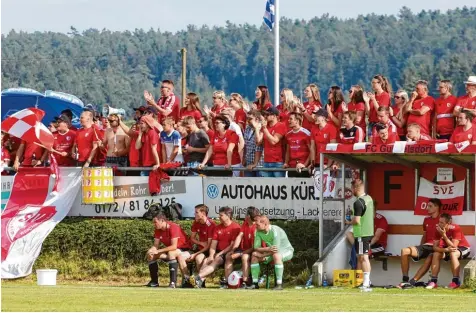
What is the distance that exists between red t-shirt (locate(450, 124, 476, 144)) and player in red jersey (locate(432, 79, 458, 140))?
0.61 meters

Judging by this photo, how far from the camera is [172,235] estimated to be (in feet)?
82.5

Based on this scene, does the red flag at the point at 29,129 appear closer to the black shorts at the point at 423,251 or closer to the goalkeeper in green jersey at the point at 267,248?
the goalkeeper in green jersey at the point at 267,248

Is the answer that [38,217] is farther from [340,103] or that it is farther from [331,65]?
[331,65]

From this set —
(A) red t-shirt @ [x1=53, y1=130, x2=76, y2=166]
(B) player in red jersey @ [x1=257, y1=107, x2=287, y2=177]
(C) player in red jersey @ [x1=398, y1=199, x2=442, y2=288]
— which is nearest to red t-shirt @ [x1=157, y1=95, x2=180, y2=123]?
(A) red t-shirt @ [x1=53, y1=130, x2=76, y2=166]

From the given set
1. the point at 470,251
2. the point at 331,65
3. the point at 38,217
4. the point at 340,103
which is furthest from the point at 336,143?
the point at 331,65

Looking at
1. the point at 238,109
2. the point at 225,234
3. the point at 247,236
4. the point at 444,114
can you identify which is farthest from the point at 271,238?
the point at 238,109

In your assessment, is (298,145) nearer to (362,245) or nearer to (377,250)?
(377,250)

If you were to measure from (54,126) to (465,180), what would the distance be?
892cm

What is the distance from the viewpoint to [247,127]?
26594 millimetres

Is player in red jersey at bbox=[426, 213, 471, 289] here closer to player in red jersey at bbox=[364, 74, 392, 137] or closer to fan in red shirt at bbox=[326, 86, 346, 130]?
player in red jersey at bbox=[364, 74, 392, 137]

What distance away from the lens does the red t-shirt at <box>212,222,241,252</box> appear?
24.9m

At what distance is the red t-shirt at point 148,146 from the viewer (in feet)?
88.4

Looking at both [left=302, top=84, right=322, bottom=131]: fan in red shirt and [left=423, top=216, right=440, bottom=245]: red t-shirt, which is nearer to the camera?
[left=423, top=216, right=440, bottom=245]: red t-shirt

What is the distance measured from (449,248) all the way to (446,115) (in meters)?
2.50
